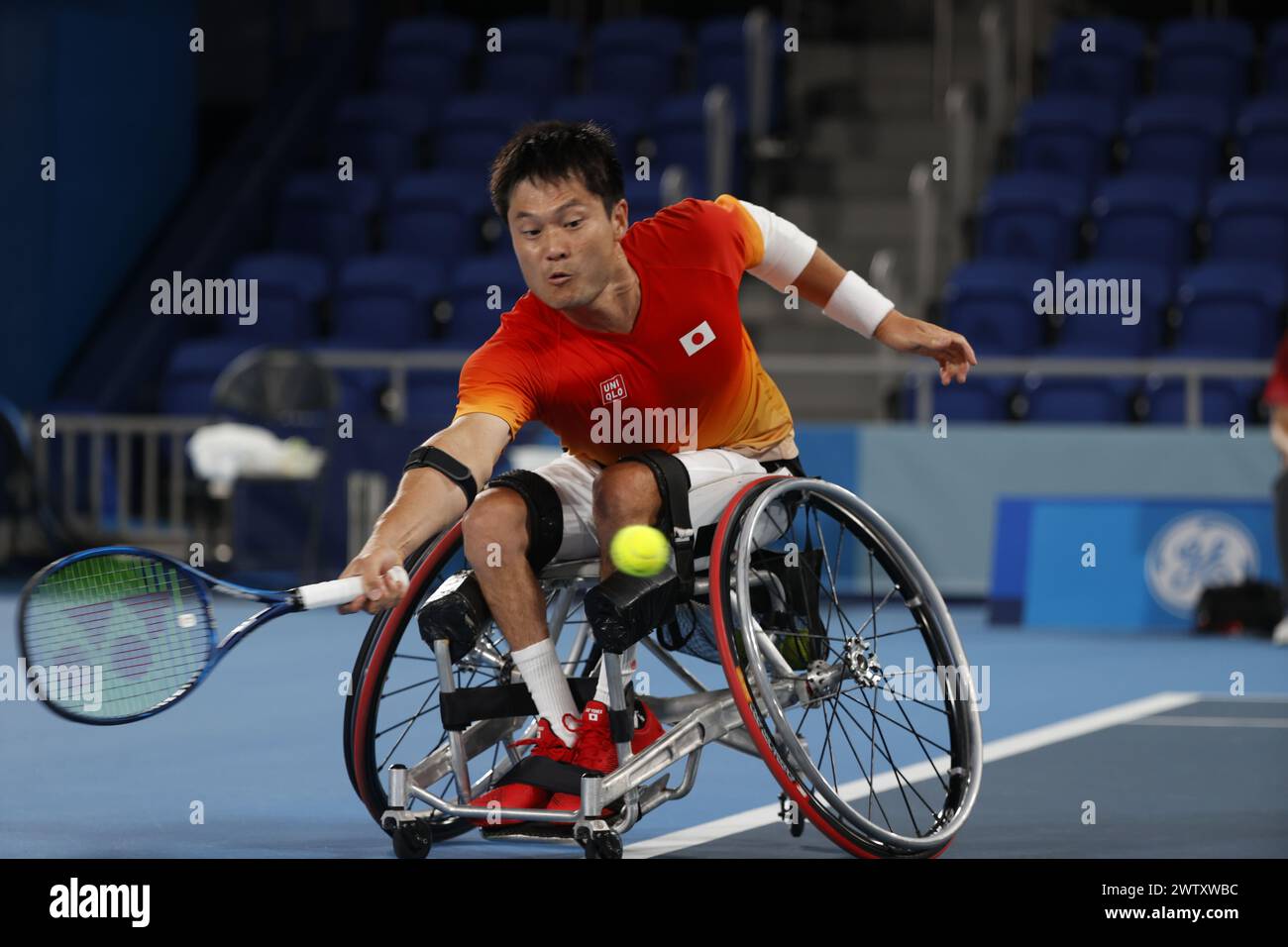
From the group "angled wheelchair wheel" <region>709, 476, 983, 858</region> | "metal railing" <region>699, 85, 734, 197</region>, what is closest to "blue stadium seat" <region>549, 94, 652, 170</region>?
"metal railing" <region>699, 85, 734, 197</region>

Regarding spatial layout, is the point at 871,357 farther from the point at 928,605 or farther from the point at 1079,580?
the point at 928,605

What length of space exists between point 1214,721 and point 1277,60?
9002mm

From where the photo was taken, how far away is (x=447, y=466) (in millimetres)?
4496

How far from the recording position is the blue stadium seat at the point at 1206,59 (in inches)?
612

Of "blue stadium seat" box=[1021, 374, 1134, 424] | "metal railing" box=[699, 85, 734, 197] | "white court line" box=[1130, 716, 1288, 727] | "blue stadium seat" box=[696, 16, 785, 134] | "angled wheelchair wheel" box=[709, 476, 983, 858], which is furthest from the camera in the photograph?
"blue stadium seat" box=[696, 16, 785, 134]

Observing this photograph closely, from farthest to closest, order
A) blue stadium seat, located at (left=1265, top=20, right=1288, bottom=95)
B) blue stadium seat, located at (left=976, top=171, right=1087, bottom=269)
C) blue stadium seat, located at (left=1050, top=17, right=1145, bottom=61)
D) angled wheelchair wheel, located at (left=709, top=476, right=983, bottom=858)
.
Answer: blue stadium seat, located at (left=1050, top=17, right=1145, bottom=61)
blue stadium seat, located at (left=1265, top=20, right=1288, bottom=95)
blue stadium seat, located at (left=976, top=171, right=1087, bottom=269)
angled wheelchair wheel, located at (left=709, top=476, right=983, bottom=858)

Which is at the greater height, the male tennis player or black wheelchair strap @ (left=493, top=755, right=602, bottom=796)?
the male tennis player

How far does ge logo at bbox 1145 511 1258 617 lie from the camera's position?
1102cm

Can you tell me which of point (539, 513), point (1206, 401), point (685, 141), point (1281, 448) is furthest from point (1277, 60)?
point (539, 513)

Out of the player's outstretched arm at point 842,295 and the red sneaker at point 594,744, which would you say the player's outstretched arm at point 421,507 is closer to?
the red sneaker at point 594,744

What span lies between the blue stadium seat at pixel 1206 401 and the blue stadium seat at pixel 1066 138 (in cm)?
230

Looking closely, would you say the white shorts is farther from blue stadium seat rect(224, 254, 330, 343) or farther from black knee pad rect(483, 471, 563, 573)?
blue stadium seat rect(224, 254, 330, 343)

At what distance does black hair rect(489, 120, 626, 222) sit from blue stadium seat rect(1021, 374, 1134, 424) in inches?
358
